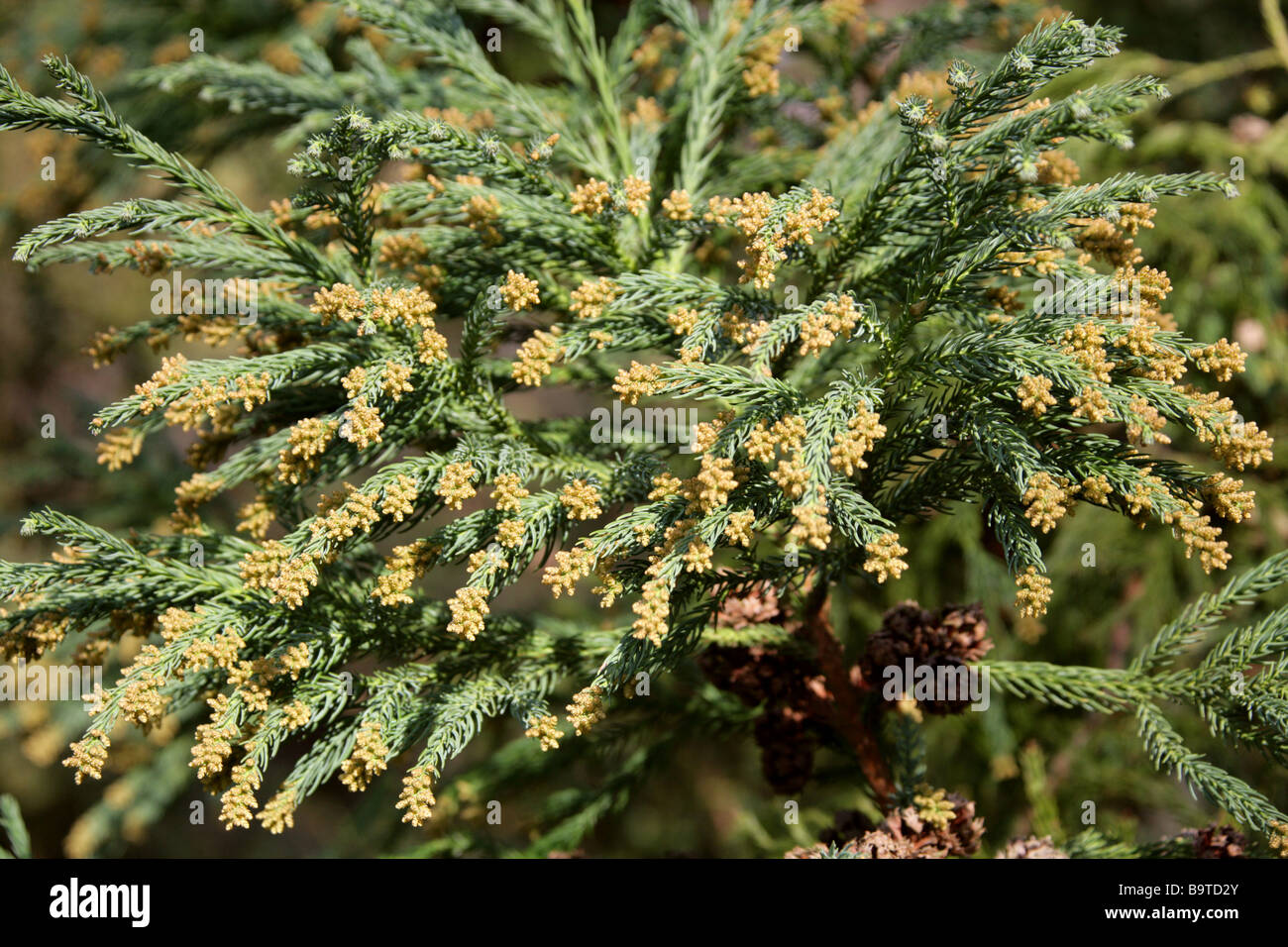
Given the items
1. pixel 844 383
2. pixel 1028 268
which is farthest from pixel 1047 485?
pixel 1028 268

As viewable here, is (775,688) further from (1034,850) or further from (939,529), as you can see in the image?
(939,529)

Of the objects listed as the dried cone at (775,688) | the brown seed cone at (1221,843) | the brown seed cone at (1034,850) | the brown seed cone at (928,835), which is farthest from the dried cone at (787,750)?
the brown seed cone at (1221,843)

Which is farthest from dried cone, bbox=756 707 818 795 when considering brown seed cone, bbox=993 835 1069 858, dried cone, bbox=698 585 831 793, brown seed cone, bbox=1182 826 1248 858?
brown seed cone, bbox=1182 826 1248 858

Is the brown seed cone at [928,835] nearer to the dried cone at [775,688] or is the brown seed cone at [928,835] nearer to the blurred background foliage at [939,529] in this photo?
the dried cone at [775,688]

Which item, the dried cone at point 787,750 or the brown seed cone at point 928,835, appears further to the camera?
the dried cone at point 787,750

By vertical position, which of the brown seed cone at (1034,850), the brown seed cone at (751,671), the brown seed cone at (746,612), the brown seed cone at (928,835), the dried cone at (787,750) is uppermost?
the brown seed cone at (746,612)

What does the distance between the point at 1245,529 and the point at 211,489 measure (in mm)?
2795

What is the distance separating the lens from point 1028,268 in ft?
5.68

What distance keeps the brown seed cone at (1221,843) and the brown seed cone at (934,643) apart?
455 millimetres

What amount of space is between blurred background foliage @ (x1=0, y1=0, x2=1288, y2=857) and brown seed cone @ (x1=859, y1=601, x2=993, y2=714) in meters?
0.42

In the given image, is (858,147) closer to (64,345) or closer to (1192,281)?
(1192,281)

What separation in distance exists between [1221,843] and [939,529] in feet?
4.49

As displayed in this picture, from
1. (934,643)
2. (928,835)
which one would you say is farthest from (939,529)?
(928,835)

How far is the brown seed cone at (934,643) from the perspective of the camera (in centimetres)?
175
